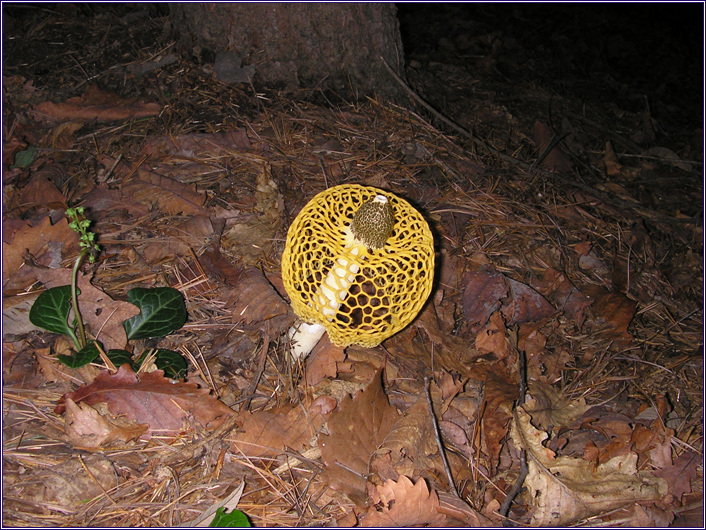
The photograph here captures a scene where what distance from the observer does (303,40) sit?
13.8 feet

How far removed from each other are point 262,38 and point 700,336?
438 centimetres

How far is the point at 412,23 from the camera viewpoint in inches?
293

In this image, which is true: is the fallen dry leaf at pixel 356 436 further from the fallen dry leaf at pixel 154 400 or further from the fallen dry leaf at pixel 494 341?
the fallen dry leaf at pixel 494 341

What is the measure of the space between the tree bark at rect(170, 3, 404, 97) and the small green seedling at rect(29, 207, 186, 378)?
2.39m

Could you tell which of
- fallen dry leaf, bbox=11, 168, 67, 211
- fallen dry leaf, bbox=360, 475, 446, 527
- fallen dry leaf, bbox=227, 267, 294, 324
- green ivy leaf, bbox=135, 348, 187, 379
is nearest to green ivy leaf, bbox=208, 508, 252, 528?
fallen dry leaf, bbox=360, 475, 446, 527

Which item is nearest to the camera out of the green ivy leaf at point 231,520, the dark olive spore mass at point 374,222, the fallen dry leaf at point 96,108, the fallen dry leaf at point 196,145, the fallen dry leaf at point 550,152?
the green ivy leaf at point 231,520

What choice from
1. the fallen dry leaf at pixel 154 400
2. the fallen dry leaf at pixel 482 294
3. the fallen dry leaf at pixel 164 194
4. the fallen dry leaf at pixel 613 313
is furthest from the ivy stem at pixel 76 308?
the fallen dry leaf at pixel 613 313

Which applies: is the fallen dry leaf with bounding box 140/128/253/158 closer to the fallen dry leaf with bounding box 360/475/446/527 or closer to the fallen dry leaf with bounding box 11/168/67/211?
the fallen dry leaf with bounding box 11/168/67/211

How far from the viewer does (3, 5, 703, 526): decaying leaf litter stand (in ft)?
7.89

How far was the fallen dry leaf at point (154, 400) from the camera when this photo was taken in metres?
2.48

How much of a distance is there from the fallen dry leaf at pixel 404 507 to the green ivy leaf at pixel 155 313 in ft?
4.99

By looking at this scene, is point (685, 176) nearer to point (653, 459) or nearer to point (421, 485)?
point (653, 459)

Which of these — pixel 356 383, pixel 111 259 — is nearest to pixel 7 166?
pixel 111 259

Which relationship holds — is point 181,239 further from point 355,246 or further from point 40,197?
point 355,246
